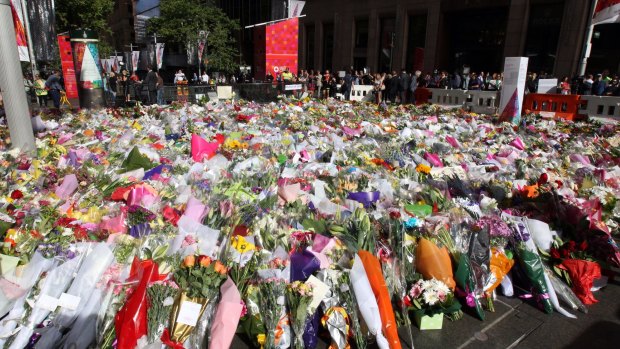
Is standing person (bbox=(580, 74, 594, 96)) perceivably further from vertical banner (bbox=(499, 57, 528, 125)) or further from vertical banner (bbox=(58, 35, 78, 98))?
vertical banner (bbox=(58, 35, 78, 98))

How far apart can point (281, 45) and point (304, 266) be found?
1731cm

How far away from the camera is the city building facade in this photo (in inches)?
797

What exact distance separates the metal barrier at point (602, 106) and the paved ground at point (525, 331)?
9.85m

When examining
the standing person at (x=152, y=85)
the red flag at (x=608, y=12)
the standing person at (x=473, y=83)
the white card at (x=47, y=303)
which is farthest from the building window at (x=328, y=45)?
the white card at (x=47, y=303)

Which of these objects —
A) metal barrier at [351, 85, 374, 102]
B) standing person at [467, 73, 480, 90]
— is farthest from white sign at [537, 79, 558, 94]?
metal barrier at [351, 85, 374, 102]

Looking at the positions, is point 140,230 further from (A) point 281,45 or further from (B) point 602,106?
(A) point 281,45

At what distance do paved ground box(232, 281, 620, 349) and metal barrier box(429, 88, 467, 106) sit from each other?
470 inches

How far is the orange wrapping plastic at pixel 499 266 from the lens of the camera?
362 cm

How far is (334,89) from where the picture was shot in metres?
21.6

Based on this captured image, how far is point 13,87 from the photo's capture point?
620 centimetres

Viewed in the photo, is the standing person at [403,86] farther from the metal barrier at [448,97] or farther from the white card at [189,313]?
the white card at [189,313]

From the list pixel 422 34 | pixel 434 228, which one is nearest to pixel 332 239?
pixel 434 228

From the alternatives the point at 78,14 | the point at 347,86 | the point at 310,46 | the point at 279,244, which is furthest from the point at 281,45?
the point at 310,46

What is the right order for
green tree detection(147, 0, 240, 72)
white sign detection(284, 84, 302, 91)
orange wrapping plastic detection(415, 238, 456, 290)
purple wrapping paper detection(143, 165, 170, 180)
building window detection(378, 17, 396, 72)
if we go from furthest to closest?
green tree detection(147, 0, 240, 72) < building window detection(378, 17, 396, 72) < white sign detection(284, 84, 302, 91) < purple wrapping paper detection(143, 165, 170, 180) < orange wrapping plastic detection(415, 238, 456, 290)
